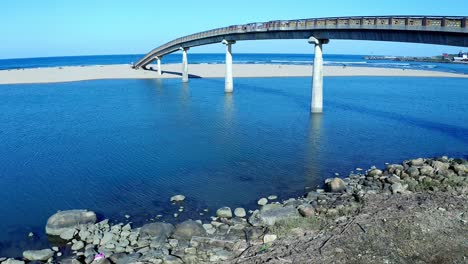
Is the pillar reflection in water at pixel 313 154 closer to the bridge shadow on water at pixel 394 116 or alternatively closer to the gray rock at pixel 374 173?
the gray rock at pixel 374 173

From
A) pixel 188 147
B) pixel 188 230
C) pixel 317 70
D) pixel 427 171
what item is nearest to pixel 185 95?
pixel 317 70

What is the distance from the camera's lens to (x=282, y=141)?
2658 centimetres

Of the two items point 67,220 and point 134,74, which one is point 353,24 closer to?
Result: point 67,220

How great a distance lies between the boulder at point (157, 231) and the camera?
1308 centimetres

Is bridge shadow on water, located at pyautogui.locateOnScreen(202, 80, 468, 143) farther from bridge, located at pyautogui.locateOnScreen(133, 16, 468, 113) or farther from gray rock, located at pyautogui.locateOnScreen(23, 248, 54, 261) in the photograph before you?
gray rock, located at pyautogui.locateOnScreen(23, 248, 54, 261)

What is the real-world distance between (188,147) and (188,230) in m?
12.4

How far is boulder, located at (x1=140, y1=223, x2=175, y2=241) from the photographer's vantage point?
1308 cm

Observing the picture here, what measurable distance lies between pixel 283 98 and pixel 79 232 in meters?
36.1

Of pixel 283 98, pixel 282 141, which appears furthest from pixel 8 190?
pixel 283 98

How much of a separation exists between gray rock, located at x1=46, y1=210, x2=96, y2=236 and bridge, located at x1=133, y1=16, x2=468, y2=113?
22.1 metres

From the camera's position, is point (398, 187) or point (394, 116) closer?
point (398, 187)

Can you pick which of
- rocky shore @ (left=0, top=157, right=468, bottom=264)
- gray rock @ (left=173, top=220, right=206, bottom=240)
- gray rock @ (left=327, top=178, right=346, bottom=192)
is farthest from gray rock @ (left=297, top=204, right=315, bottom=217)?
gray rock @ (left=173, top=220, right=206, bottom=240)

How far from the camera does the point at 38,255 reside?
12070 millimetres

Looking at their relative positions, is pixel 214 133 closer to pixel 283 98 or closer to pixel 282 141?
pixel 282 141
